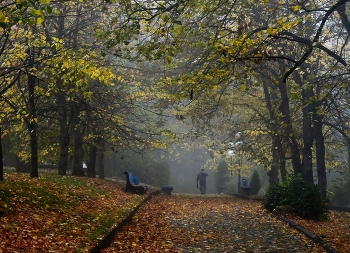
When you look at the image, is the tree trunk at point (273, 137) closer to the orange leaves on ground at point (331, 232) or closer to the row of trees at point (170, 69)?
the row of trees at point (170, 69)

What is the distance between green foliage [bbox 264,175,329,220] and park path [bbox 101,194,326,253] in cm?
73

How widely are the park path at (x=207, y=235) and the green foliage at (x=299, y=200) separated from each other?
73 cm

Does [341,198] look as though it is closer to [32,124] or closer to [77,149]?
[77,149]

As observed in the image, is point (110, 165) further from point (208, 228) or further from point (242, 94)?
point (208, 228)

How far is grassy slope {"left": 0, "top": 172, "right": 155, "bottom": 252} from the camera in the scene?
6789mm

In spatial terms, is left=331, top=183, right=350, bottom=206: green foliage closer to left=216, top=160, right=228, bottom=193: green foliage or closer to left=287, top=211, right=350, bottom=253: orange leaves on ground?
left=287, top=211, right=350, bottom=253: orange leaves on ground

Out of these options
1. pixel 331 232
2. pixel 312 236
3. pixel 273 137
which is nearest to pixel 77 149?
pixel 273 137

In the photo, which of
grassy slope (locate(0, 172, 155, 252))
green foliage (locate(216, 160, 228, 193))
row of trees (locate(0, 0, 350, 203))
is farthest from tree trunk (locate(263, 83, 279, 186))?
green foliage (locate(216, 160, 228, 193))

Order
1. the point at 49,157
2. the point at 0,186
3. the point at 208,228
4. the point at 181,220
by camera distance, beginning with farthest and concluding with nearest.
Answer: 1. the point at 49,157
2. the point at 181,220
3. the point at 208,228
4. the point at 0,186

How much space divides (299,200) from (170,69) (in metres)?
9.91

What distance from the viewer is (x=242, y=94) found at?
2542cm

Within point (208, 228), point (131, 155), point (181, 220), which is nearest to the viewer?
point (208, 228)

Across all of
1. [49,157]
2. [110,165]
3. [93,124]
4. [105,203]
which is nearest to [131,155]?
[110,165]

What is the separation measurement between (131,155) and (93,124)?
22329 millimetres
